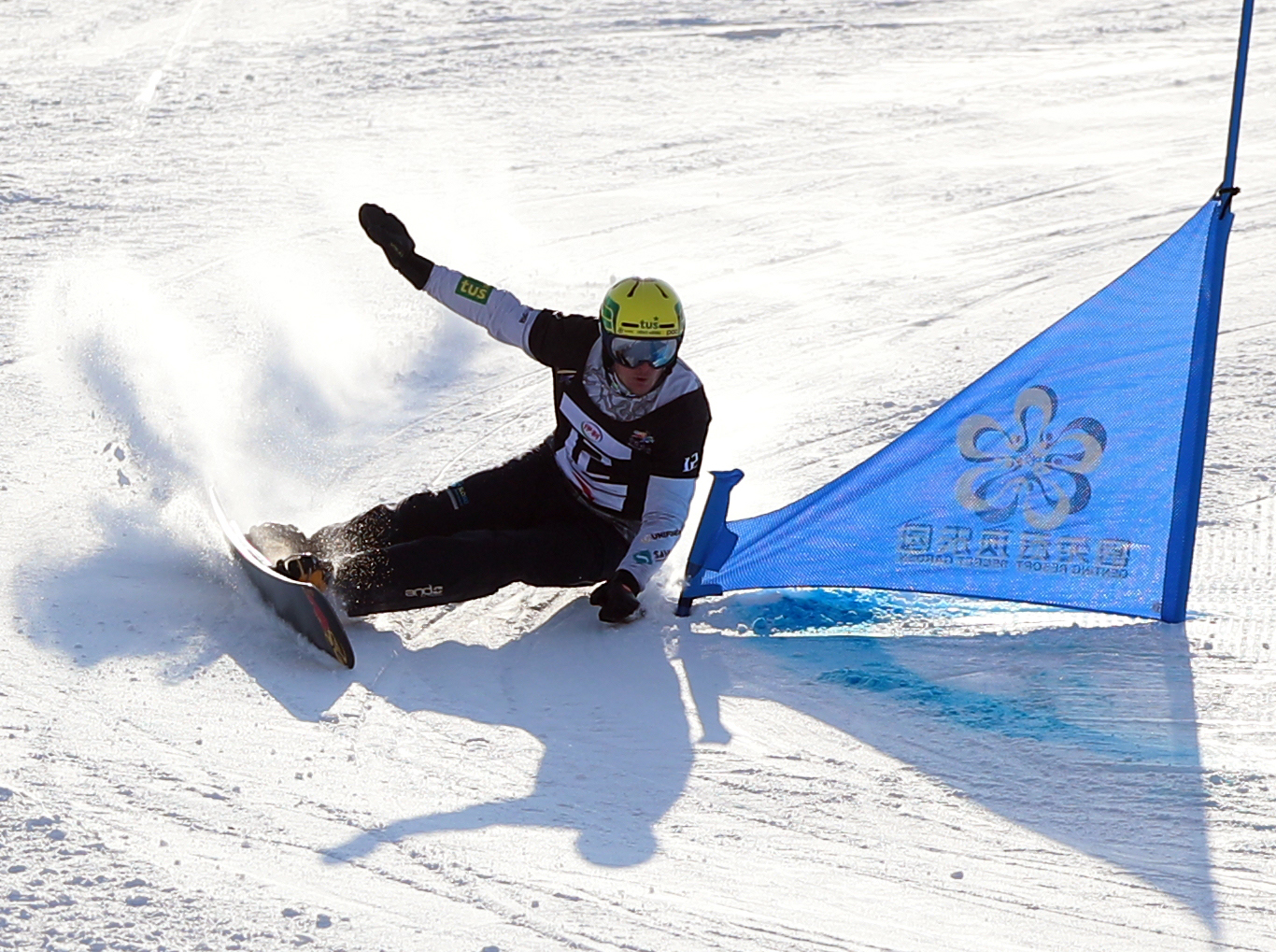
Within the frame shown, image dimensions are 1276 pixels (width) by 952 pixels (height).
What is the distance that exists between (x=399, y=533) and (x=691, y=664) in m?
1.21

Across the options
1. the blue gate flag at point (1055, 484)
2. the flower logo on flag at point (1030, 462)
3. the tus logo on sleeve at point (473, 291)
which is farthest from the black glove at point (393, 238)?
the flower logo on flag at point (1030, 462)

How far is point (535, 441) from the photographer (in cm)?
684

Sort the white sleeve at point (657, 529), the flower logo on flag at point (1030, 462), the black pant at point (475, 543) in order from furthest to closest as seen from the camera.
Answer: the white sleeve at point (657, 529) → the black pant at point (475, 543) → the flower logo on flag at point (1030, 462)

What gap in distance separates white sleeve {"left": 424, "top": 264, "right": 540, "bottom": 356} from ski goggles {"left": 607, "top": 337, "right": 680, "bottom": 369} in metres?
0.55

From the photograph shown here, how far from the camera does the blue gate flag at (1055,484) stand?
4590 millimetres

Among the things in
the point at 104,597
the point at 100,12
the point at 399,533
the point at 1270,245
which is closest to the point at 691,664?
the point at 399,533

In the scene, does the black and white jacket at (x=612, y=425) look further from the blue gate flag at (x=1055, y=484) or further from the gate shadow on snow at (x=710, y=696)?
the gate shadow on snow at (x=710, y=696)

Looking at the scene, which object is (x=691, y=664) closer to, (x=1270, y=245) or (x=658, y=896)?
(x=658, y=896)

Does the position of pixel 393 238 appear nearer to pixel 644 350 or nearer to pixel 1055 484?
pixel 644 350

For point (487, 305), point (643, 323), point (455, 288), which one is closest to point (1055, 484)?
point (643, 323)

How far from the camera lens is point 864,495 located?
4.96 meters

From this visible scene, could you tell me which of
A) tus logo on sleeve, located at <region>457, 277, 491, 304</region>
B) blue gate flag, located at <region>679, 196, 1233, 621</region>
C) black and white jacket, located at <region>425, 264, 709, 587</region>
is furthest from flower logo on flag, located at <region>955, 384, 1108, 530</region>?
tus logo on sleeve, located at <region>457, 277, 491, 304</region>

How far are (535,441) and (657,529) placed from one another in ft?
6.47

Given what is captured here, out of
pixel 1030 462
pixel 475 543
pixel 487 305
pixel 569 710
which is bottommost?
pixel 569 710
